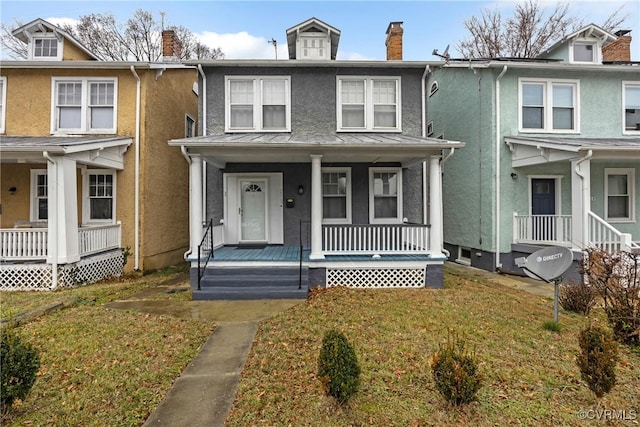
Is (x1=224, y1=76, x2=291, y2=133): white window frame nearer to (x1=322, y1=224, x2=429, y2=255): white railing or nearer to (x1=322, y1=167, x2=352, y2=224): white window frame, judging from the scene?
(x1=322, y1=167, x2=352, y2=224): white window frame

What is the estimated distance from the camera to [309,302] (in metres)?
7.11

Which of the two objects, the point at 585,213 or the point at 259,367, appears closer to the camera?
the point at 259,367

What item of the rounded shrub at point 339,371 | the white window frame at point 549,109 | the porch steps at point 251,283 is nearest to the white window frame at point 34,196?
the porch steps at point 251,283

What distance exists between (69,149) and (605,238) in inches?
567

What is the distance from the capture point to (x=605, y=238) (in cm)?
848

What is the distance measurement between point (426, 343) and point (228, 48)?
25.3 meters

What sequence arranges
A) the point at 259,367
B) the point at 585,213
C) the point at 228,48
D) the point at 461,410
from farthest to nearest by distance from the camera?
the point at 228,48, the point at 585,213, the point at 259,367, the point at 461,410

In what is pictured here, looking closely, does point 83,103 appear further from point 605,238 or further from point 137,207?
point 605,238

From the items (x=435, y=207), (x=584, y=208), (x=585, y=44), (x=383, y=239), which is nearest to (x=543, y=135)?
(x=584, y=208)

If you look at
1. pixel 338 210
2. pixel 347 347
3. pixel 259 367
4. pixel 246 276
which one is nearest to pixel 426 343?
pixel 347 347

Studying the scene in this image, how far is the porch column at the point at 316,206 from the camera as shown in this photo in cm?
797

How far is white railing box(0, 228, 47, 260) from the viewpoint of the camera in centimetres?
837

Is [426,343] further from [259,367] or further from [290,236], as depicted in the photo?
[290,236]

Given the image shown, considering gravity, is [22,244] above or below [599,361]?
above
